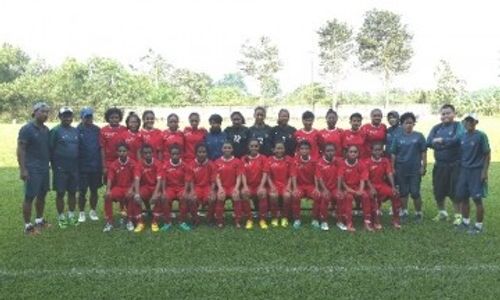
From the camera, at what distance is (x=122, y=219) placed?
899cm

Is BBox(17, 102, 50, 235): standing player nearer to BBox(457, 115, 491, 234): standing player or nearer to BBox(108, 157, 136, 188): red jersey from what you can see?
BBox(108, 157, 136, 188): red jersey

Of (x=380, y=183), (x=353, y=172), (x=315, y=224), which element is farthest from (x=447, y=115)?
(x=315, y=224)

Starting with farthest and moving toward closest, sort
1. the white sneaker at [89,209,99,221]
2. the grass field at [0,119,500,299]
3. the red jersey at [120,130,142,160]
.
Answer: the white sneaker at [89,209,99,221] < the red jersey at [120,130,142,160] < the grass field at [0,119,500,299]

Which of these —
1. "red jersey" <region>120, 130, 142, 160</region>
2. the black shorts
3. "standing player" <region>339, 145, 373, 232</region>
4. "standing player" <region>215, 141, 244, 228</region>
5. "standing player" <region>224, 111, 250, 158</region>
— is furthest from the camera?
"standing player" <region>224, 111, 250, 158</region>

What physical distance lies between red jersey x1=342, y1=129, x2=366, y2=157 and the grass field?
125 centimetres

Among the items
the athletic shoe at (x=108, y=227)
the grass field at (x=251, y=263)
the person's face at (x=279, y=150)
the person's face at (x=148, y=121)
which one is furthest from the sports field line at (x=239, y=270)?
the person's face at (x=148, y=121)

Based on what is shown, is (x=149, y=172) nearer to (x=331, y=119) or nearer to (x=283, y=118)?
(x=283, y=118)

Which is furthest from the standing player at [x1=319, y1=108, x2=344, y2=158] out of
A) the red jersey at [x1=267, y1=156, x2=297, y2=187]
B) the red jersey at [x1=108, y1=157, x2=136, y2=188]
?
the red jersey at [x1=108, y1=157, x2=136, y2=188]

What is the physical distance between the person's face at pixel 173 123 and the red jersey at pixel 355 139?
2670 mm

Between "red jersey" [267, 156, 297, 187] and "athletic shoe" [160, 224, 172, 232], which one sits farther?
"red jersey" [267, 156, 297, 187]

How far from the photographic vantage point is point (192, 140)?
940 centimetres

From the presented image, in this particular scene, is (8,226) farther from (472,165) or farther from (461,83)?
(461,83)

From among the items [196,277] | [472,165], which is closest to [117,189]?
[196,277]

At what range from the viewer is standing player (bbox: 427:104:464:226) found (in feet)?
29.4
